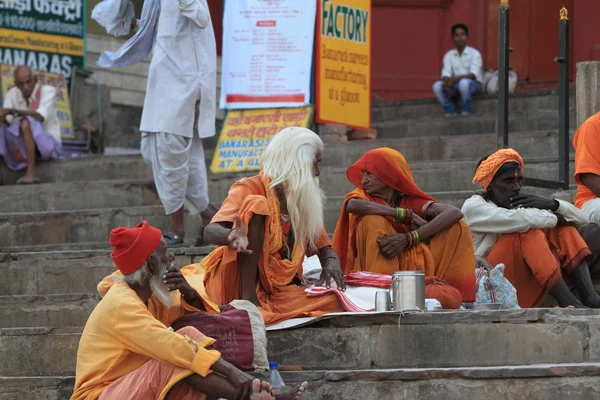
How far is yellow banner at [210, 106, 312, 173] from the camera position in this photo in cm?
1176

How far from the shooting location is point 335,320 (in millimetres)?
6633

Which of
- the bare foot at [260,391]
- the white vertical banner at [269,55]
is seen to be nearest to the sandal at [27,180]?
the white vertical banner at [269,55]

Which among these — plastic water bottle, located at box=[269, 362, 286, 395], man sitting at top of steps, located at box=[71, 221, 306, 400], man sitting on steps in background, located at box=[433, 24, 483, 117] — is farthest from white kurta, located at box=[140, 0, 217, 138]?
man sitting on steps in background, located at box=[433, 24, 483, 117]

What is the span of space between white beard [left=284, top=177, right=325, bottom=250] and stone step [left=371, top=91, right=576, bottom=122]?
5409 mm

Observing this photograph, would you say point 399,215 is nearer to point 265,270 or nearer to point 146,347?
point 265,270

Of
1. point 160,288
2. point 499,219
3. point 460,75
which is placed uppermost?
point 460,75

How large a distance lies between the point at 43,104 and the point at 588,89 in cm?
498

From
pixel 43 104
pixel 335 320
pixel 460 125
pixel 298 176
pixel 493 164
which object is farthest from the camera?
pixel 460 125

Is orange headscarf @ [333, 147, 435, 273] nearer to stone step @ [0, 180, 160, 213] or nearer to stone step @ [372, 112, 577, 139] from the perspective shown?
stone step @ [0, 180, 160, 213]

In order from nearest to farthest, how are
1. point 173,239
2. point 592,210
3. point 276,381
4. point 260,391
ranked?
point 260,391 < point 276,381 < point 592,210 < point 173,239

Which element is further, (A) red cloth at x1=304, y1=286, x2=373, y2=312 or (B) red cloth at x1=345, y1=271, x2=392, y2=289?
(B) red cloth at x1=345, y1=271, x2=392, y2=289

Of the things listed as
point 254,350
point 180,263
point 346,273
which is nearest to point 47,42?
point 180,263

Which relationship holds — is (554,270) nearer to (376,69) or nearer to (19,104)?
(19,104)

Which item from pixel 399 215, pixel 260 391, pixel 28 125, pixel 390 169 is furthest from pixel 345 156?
pixel 260 391
